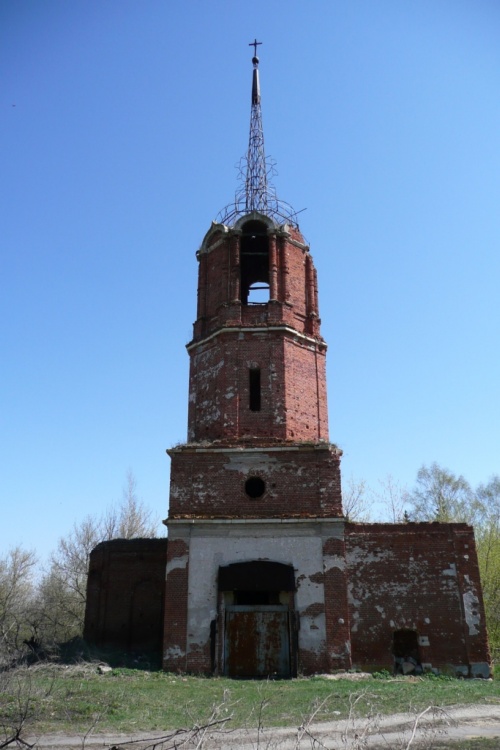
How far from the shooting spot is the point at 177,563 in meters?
15.4

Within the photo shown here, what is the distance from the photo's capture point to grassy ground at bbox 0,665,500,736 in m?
8.59

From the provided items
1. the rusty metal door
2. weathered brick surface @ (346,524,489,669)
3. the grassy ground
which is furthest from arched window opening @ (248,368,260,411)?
the grassy ground

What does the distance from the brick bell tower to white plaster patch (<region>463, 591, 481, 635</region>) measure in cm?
321

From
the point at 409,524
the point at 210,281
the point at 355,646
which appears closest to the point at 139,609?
the point at 355,646

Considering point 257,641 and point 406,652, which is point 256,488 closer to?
point 257,641

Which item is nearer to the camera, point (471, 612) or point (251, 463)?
point (471, 612)

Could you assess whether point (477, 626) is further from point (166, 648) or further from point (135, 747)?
point (135, 747)

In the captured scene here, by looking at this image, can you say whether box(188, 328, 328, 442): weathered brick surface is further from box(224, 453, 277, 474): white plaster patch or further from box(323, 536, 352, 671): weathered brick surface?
box(323, 536, 352, 671): weathered brick surface

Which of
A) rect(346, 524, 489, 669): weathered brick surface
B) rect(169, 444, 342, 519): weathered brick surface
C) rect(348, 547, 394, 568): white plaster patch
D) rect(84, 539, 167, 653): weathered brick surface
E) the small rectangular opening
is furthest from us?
rect(84, 539, 167, 653): weathered brick surface

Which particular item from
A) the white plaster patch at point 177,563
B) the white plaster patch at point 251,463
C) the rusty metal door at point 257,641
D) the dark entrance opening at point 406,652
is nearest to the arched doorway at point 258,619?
the rusty metal door at point 257,641

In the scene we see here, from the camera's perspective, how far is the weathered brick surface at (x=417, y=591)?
14945mm

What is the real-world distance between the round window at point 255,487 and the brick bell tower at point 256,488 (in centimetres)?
3

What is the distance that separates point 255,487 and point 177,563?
9.38 feet

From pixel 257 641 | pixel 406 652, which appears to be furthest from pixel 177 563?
pixel 406 652
